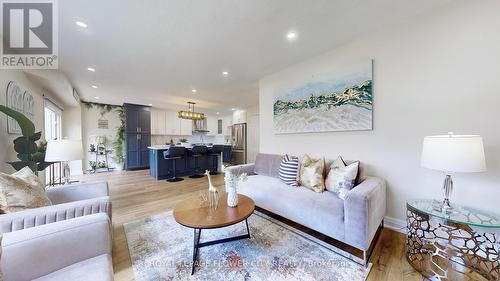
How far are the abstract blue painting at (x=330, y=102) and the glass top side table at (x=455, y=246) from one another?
111 cm

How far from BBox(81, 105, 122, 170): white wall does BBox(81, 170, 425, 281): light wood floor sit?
171cm

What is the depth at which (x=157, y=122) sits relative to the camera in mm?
7301

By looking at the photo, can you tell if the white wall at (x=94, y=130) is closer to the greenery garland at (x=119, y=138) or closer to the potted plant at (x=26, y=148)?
the greenery garland at (x=119, y=138)

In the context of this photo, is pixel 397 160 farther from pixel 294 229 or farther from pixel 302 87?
pixel 302 87

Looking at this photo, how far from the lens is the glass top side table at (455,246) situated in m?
1.38

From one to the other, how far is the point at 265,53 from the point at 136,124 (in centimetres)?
574

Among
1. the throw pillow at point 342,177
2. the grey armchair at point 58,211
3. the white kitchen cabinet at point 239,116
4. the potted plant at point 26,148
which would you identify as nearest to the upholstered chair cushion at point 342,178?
the throw pillow at point 342,177

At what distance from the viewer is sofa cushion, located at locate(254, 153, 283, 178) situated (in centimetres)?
314

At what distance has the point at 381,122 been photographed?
2.25 metres

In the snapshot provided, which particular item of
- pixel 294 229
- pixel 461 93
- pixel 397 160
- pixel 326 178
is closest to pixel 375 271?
pixel 294 229

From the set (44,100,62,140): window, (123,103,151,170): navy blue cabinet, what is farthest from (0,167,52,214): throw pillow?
(123,103,151,170): navy blue cabinet

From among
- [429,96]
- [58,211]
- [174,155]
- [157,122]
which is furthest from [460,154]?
[157,122]

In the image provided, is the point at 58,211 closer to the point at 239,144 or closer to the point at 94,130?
the point at 239,144

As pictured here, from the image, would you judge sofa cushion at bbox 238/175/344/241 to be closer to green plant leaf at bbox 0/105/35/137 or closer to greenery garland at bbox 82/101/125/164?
green plant leaf at bbox 0/105/35/137
